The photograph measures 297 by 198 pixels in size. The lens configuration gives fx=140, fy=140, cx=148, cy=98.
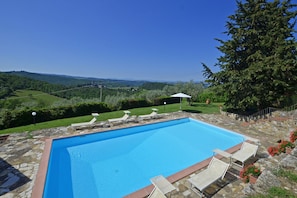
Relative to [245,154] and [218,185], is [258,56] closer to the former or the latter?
[245,154]

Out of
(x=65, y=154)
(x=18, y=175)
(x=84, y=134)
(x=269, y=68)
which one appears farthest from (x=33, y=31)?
(x=269, y=68)

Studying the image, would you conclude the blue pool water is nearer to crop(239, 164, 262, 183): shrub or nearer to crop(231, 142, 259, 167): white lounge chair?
crop(231, 142, 259, 167): white lounge chair

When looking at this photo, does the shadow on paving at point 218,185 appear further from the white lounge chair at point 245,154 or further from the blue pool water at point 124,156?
the blue pool water at point 124,156

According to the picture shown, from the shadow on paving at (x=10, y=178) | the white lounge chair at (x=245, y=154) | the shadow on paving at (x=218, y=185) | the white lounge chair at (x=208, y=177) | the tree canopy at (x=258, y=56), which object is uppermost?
the tree canopy at (x=258, y=56)

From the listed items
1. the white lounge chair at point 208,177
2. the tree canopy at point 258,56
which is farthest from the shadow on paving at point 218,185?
the tree canopy at point 258,56

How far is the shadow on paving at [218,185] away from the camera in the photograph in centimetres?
426

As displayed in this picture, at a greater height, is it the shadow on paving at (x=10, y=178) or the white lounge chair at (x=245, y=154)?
the white lounge chair at (x=245, y=154)

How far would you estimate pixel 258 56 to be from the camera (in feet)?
37.4

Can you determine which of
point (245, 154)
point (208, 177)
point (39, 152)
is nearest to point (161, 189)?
point (208, 177)

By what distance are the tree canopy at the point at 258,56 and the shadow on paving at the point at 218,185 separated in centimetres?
857

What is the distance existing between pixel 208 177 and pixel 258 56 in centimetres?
1157

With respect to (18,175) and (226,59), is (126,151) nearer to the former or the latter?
(18,175)

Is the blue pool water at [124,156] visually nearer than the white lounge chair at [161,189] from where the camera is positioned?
No

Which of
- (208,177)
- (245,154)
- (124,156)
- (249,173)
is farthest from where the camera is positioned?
(124,156)
